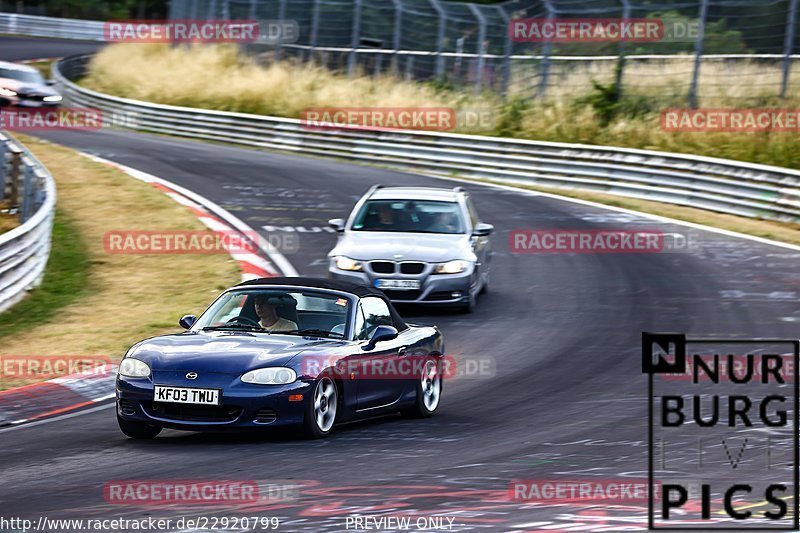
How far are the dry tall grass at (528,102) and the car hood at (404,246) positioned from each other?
13438 millimetres

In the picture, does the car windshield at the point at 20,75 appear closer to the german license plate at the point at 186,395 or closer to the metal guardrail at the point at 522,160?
the metal guardrail at the point at 522,160

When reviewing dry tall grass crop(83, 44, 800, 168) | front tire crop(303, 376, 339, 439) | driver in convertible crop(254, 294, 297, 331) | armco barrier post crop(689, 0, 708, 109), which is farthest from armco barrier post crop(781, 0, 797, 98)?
front tire crop(303, 376, 339, 439)

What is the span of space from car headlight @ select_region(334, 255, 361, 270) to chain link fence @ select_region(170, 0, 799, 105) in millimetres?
15638

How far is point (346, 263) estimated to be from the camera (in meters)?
16.4

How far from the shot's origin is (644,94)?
3244cm

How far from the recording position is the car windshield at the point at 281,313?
10211 millimetres

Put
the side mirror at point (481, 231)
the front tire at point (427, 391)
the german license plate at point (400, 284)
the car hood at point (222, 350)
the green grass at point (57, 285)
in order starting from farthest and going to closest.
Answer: the side mirror at point (481, 231)
the german license plate at point (400, 284)
the green grass at point (57, 285)
the front tire at point (427, 391)
the car hood at point (222, 350)

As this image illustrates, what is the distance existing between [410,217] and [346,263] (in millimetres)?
1356

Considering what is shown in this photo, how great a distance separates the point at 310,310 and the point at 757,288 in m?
9.90

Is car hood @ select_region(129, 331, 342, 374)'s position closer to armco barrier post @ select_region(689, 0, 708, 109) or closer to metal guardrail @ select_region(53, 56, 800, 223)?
metal guardrail @ select_region(53, 56, 800, 223)

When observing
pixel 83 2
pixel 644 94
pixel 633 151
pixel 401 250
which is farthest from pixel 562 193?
pixel 83 2

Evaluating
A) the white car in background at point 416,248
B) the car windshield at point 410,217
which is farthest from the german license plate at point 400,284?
the car windshield at point 410,217

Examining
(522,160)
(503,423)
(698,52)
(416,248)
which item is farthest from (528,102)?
(503,423)

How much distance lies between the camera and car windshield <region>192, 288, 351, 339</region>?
1021 centimetres
